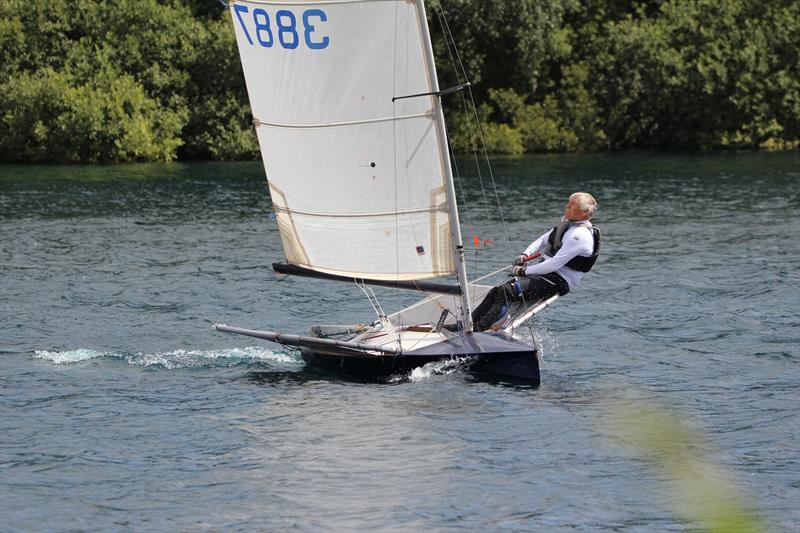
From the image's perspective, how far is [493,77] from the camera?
2564 inches

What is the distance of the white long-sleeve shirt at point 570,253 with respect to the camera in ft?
53.1

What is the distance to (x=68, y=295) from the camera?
22891 mm

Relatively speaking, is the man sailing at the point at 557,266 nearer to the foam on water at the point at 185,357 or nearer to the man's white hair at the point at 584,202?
the man's white hair at the point at 584,202

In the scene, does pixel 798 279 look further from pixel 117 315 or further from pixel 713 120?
pixel 713 120

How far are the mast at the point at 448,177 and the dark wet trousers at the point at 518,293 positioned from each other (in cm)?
33

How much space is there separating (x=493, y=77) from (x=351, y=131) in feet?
164

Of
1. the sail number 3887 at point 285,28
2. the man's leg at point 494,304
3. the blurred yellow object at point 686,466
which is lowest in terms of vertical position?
the blurred yellow object at point 686,466

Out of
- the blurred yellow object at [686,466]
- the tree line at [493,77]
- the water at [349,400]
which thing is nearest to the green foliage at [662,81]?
the tree line at [493,77]

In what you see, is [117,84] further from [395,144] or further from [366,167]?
[395,144]

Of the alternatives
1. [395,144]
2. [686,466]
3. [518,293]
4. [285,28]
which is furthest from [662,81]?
[686,466]

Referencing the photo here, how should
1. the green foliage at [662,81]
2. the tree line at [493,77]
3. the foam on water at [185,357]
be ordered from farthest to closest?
the green foliage at [662,81], the tree line at [493,77], the foam on water at [185,357]

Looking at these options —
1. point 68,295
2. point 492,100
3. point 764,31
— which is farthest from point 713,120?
point 68,295

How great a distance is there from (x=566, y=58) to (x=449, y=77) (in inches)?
289

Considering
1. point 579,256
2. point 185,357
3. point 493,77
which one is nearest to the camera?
point 579,256
